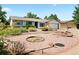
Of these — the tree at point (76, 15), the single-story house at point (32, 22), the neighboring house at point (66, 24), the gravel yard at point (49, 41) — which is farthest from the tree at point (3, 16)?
the tree at point (76, 15)

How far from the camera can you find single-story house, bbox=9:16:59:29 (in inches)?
125

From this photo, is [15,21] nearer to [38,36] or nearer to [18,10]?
[18,10]

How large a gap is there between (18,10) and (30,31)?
36 centimetres

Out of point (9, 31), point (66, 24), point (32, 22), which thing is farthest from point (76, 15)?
point (9, 31)

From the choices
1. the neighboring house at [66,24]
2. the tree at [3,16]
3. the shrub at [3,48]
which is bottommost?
the shrub at [3,48]

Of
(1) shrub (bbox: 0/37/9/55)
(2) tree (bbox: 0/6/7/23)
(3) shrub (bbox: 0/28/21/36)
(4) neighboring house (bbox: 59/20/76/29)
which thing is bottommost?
(1) shrub (bbox: 0/37/9/55)

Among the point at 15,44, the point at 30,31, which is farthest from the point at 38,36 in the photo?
the point at 15,44

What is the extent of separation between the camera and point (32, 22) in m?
3.22

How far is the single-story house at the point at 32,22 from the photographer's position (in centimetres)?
318

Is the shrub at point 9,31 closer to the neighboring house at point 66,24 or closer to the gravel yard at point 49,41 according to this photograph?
the gravel yard at point 49,41

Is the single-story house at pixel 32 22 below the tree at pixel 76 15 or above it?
below

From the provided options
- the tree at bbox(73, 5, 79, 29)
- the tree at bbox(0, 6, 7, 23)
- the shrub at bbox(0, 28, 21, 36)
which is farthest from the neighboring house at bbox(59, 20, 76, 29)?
the tree at bbox(0, 6, 7, 23)

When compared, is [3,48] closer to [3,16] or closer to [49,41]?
[3,16]

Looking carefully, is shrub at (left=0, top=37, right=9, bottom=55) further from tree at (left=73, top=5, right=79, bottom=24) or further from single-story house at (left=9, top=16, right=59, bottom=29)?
tree at (left=73, top=5, right=79, bottom=24)
